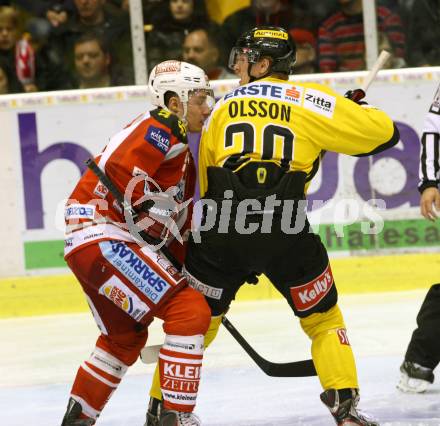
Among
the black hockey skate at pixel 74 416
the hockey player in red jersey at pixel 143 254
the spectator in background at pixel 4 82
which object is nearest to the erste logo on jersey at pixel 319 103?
the hockey player in red jersey at pixel 143 254

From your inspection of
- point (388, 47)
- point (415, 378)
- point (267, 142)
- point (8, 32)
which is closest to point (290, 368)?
point (415, 378)

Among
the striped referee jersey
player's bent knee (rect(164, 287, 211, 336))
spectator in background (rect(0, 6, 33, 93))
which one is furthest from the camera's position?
spectator in background (rect(0, 6, 33, 93))

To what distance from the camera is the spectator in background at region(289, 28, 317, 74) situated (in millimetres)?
6581

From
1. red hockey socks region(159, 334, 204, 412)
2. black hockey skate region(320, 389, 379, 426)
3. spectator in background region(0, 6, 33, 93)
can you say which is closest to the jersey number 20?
red hockey socks region(159, 334, 204, 412)

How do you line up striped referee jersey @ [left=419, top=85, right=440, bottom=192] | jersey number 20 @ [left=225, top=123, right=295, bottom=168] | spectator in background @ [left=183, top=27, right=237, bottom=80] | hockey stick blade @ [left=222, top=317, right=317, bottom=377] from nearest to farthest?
jersey number 20 @ [left=225, top=123, right=295, bottom=168] < hockey stick blade @ [left=222, top=317, right=317, bottom=377] < striped referee jersey @ [left=419, top=85, right=440, bottom=192] < spectator in background @ [left=183, top=27, right=237, bottom=80]

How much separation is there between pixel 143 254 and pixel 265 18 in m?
3.37

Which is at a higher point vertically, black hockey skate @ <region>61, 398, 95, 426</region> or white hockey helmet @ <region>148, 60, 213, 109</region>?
white hockey helmet @ <region>148, 60, 213, 109</region>

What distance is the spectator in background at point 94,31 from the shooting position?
662 centimetres

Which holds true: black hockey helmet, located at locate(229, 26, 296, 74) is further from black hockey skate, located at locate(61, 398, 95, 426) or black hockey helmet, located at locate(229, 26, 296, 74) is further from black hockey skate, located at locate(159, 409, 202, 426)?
black hockey skate, located at locate(61, 398, 95, 426)

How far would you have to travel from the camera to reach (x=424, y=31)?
21.8 ft

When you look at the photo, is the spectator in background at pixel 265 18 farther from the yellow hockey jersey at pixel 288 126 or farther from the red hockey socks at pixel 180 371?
the red hockey socks at pixel 180 371

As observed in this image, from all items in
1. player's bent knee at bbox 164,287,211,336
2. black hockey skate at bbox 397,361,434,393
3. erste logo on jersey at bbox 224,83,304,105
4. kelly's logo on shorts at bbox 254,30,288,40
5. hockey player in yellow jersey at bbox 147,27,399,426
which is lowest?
black hockey skate at bbox 397,361,434,393

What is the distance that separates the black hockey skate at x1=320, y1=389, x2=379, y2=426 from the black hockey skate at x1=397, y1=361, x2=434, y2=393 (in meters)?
0.58

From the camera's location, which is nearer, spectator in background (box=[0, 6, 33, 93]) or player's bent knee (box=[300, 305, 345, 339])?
player's bent knee (box=[300, 305, 345, 339])
